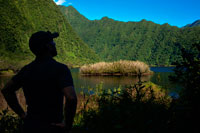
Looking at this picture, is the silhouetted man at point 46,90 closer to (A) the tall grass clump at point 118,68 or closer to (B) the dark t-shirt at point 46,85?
(B) the dark t-shirt at point 46,85

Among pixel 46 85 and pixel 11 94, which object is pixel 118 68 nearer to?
pixel 11 94

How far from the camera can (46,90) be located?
1.98 meters

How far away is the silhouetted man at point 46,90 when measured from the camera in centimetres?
192

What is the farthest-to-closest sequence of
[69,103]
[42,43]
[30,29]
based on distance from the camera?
[30,29] < [42,43] < [69,103]

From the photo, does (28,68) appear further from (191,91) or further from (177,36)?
(177,36)

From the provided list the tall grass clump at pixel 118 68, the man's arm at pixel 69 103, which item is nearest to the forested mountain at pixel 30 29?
the tall grass clump at pixel 118 68

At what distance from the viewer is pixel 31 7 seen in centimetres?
12975

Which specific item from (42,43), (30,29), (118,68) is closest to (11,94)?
(42,43)

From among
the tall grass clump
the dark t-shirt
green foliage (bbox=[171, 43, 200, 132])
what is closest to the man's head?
the dark t-shirt

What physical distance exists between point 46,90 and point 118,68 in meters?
28.3

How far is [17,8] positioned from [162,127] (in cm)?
12216

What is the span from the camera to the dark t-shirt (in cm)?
194

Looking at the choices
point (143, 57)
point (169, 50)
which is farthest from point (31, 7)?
point (169, 50)

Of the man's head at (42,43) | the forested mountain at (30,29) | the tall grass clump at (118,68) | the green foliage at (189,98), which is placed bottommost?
the tall grass clump at (118,68)
